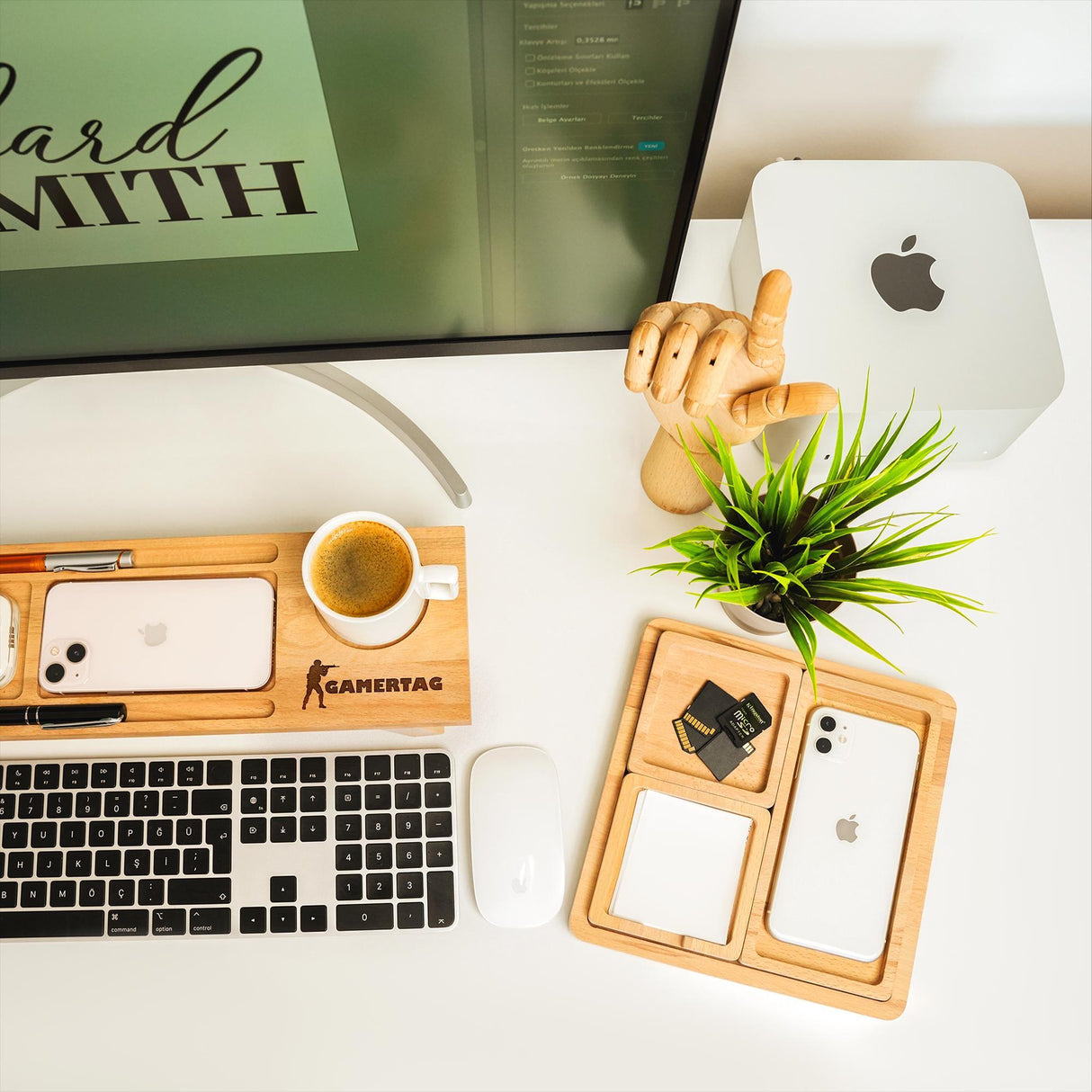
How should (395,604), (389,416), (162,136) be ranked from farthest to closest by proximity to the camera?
(389,416) < (395,604) < (162,136)

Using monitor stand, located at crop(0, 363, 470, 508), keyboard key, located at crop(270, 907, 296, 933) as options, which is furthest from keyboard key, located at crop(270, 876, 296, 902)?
monitor stand, located at crop(0, 363, 470, 508)

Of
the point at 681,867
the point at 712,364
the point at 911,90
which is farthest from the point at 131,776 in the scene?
the point at 911,90

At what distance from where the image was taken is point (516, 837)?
71 centimetres

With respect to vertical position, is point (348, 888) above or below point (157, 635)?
below

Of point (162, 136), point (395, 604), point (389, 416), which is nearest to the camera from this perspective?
point (162, 136)

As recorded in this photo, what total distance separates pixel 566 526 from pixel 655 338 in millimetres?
279

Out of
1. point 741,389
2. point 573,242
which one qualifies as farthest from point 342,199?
point 741,389

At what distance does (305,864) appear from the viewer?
0.70 m

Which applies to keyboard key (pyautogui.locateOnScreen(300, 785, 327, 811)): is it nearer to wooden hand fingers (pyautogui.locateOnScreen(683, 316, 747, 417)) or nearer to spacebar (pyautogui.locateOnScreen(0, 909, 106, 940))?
spacebar (pyautogui.locateOnScreen(0, 909, 106, 940))

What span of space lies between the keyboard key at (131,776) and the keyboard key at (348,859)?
0.58 ft

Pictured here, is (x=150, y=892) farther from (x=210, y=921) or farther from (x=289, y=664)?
(x=289, y=664)

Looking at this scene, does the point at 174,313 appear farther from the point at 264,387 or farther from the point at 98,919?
the point at 98,919

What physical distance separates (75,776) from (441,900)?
0.32m

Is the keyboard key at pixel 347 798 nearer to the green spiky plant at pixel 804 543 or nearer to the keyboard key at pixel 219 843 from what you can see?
the keyboard key at pixel 219 843
